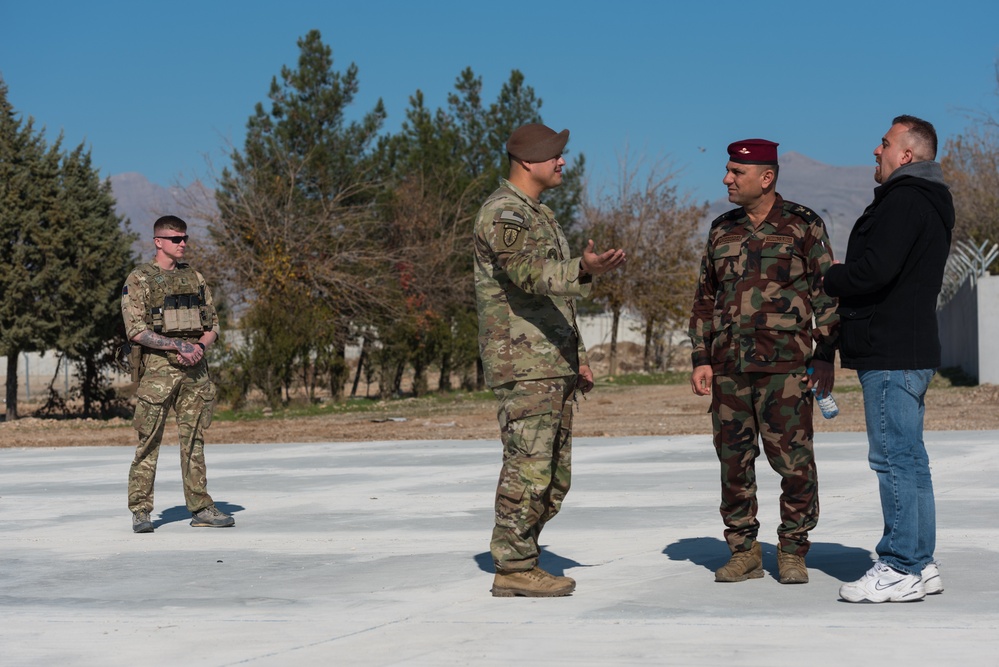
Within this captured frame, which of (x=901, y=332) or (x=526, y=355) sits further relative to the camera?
→ (x=526, y=355)

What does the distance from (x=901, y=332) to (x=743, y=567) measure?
132 centimetres

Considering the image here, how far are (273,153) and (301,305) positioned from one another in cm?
688

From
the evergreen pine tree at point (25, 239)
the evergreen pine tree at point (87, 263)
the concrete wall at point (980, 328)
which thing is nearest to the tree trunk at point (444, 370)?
the evergreen pine tree at point (87, 263)

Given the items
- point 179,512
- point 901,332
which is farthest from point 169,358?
point 901,332

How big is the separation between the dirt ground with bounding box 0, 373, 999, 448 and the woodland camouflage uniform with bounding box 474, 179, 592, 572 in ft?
33.2

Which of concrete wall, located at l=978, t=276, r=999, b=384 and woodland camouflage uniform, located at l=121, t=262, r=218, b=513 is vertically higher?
concrete wall, located at l=978, t=276, r=999, b=384

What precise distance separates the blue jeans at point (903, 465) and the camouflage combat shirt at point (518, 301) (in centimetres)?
135

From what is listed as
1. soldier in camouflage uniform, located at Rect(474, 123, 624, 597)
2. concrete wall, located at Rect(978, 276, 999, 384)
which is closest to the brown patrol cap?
soldier in camouflage uniform, located at Rect(474, 123, 624, 597)

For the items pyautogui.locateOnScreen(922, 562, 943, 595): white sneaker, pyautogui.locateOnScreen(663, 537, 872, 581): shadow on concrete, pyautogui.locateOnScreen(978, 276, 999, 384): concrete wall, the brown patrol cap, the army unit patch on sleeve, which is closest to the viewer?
pyautogui.locateOnScreen(922, 562, 943, 595): white sneaker

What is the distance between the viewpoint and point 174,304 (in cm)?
838

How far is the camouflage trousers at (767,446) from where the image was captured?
580 centimetres

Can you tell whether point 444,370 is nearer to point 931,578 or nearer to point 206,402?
point 206,402

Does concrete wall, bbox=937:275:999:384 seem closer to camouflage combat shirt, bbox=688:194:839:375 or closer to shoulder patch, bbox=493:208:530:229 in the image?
camouflage combat shirt, bbox=688:194:839:375

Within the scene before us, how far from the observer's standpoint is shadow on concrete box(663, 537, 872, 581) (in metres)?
6.16
